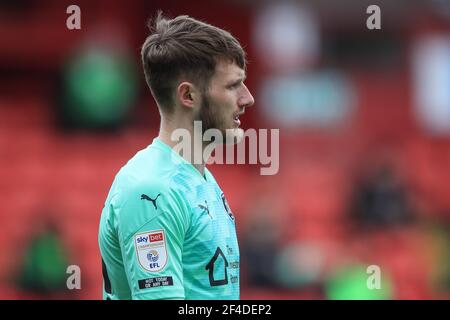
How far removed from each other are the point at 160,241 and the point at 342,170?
31.8ft

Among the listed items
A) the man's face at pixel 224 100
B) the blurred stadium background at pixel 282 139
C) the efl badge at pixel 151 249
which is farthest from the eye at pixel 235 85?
the blurred stadium background at pixel 282 139

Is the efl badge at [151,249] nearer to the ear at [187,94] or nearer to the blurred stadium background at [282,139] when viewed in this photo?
the ear at [187,94]

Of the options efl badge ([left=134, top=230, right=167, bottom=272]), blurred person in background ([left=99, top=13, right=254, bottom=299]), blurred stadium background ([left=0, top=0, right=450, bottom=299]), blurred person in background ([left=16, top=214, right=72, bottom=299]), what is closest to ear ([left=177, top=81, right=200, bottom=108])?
blurred person in background ([left=99, top=13, right=254, bottom=299])

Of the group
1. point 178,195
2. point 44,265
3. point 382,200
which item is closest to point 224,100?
point 178,195

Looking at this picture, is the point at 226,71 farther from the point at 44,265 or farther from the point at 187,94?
the point at 44,265

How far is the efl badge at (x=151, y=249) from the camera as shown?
9.60 feet

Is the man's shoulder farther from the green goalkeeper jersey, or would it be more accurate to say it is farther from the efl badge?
the efl badge

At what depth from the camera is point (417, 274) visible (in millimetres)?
10984

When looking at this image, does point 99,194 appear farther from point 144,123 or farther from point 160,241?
point 160,241

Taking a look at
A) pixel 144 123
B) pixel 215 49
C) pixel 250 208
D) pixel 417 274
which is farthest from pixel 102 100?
pixel 215 49

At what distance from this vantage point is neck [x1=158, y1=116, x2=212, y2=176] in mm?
3215

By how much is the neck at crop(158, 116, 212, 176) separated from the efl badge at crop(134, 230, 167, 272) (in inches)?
15.3

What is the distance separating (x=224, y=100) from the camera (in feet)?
10.5

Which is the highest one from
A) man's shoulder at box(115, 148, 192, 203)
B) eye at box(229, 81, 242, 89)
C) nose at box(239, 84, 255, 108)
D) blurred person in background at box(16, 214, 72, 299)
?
eye at box(229, 81, 242, 89)
